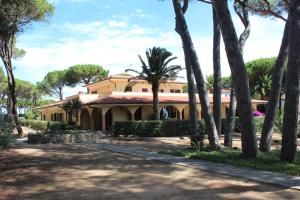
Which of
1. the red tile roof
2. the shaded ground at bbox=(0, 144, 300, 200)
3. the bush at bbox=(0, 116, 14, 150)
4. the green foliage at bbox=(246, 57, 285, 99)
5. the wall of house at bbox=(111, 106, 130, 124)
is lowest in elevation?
the shaded ground at bbox=(0, 144, 300, 200)

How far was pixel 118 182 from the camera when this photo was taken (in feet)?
31.9

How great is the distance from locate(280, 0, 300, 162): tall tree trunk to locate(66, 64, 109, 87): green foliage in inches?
2056

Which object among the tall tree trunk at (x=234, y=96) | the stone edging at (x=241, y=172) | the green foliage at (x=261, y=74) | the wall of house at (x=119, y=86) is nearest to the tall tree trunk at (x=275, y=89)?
the tall tree trunk at (x=234, y=96)

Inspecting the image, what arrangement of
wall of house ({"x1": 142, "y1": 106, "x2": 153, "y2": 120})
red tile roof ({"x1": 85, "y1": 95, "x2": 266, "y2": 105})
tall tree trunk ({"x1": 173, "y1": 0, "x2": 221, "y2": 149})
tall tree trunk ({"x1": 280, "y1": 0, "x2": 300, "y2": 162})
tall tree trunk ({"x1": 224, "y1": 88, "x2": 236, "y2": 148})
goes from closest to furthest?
1. tall tree trunk ({"x1": 280, "y1": 0, "x2": 300, "y2": 162})
2. tall tree trunk ({"x1": 173, "y1": 0, "x2": 221, "y2": 149})
3. tall tree trunk ({"x1": 224, "y1": 88, "x2": 236, "y2": 148})
4. red tile roof ({"x1": 85, "y1": 95, "x2": 266, "y2": 105})
5. wall of house ({"x1": 142, "y1": 106, "x2": 153, "y2": 120})

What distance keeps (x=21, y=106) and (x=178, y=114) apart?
194 feet

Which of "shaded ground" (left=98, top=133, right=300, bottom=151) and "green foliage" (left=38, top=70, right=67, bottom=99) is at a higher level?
"green foliage" (left=38, top=70, right=67, bottom=99)

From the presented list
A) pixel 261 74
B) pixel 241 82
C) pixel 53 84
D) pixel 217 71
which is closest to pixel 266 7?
pixel 217 71

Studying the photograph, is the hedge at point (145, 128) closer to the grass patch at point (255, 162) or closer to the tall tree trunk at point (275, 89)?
the tall tree trunk at point (275, 89)

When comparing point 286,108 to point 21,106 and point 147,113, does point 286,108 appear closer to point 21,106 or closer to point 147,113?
point 147,113

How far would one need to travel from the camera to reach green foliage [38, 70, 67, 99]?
76.7m

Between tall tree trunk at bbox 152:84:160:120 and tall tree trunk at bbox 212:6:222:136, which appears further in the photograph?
tall tree trunk at bbox 152:84:160:120

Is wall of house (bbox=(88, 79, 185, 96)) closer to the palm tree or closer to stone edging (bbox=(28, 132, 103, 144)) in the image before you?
the palm tree

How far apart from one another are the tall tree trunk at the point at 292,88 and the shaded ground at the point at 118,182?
2.75 metres

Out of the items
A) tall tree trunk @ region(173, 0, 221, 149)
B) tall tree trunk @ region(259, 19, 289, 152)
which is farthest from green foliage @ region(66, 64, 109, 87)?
tall tree trunk @ region(259, 19, 289, 152)
